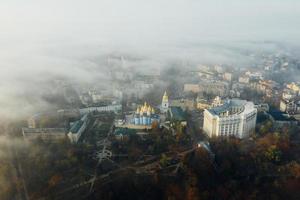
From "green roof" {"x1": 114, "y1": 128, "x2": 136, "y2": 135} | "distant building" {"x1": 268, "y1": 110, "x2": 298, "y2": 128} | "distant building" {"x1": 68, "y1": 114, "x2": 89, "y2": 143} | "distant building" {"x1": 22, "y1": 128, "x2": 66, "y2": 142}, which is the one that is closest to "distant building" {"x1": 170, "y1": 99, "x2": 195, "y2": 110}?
"distant building" {"x1": 268, "y1": 110, "x2": 298, "y2": 128}

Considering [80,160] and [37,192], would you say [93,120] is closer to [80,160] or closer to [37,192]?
[80,160]

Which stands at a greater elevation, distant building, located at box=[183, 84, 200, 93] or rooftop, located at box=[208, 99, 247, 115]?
rooftop, located at box=[208, 99, 247, 115]

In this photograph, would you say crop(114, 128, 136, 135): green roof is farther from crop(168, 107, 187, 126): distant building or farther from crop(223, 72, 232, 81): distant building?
crop(223, 72, 232, 81): distant building

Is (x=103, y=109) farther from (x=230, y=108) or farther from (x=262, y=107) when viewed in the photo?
(x=262, y=107)

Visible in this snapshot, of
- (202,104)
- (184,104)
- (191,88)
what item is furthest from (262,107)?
(191,88)

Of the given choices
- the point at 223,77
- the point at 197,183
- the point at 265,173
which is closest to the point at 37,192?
the point at 197,183

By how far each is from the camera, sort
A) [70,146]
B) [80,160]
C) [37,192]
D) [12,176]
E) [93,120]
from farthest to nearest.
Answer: [93,120] < [70,146] < [80,160] < [12,176] < [37,192]
